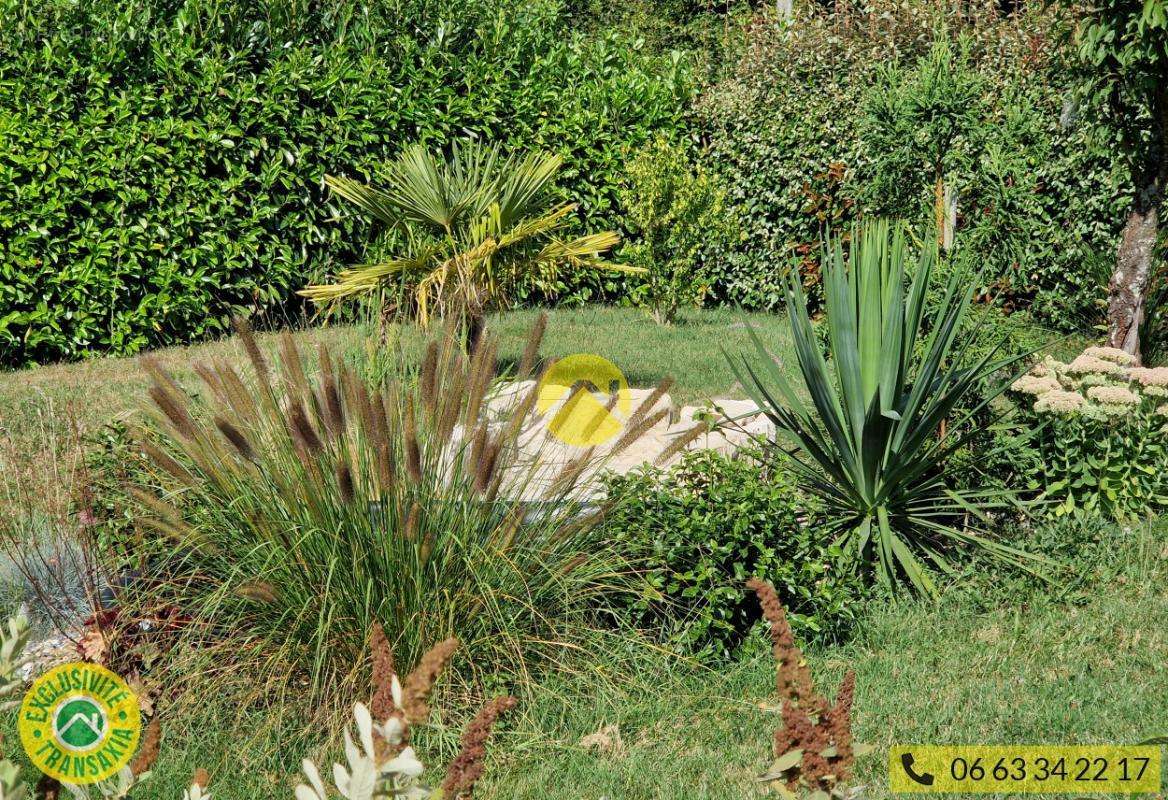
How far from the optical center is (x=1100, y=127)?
6.61m

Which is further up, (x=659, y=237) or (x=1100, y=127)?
(x=1100, y=127)

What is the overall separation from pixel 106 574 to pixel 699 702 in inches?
85.4

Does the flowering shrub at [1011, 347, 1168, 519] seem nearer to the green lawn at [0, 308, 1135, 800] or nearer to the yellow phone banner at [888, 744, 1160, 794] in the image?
the green lawn at [0, 308, 1135, 800]

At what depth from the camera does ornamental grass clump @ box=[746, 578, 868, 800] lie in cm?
151

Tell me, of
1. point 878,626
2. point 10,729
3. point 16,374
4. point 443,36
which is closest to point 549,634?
point 878,626

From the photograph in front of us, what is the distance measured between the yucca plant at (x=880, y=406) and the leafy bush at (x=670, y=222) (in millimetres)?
5243

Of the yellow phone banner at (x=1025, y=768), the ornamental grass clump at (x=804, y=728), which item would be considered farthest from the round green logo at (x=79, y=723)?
the yellow phone banner at (x=1025, y=768)

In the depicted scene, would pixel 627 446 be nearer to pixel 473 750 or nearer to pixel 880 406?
pixel 880 406

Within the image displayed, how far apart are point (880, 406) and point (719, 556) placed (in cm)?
99

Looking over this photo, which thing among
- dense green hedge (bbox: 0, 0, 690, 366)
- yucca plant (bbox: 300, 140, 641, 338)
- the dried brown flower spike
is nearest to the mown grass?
the dried brown flower spike

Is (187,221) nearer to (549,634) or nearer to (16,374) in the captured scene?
(16,374)

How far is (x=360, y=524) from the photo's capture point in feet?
11.1

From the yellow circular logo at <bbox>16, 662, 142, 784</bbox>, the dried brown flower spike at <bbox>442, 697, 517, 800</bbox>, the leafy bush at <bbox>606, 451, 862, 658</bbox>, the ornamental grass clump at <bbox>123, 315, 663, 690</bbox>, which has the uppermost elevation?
the dried brown flower spike at <bbox>442, 697, 517, 800</bbox>

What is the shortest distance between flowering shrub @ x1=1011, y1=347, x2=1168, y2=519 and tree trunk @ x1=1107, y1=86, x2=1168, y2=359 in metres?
1.16
